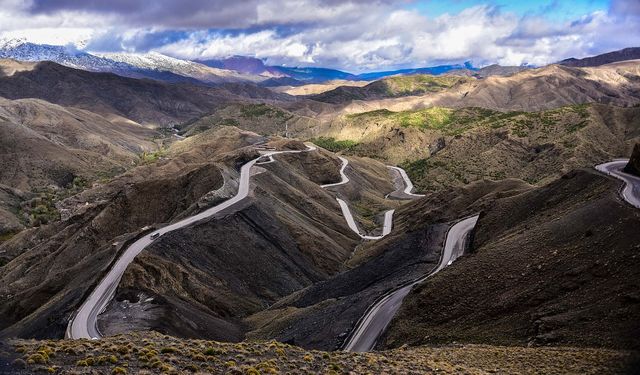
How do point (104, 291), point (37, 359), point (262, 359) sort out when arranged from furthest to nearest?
point (104, 291) < point (262, 359) < point (37, 359)

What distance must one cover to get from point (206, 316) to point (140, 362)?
2358 cm

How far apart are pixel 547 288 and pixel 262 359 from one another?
17.2 meters

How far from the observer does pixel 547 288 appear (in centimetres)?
3059

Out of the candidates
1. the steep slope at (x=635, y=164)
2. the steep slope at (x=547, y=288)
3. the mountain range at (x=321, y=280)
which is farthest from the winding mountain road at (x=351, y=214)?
the steep slope at (x=547, y=288)

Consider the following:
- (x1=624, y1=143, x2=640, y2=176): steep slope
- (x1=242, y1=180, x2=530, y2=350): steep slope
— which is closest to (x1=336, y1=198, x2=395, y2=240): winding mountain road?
(x1=242, y1=180, x2=530, y2=350): steep slope

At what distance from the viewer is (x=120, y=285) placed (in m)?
43.4

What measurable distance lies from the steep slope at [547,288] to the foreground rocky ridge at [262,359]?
8.39 feet

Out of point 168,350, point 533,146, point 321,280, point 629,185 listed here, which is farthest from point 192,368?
point 533,146

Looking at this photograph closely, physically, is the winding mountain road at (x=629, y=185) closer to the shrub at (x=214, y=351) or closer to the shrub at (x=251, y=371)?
the shrub at (x=251, y=371)

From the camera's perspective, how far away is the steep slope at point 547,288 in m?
25.8

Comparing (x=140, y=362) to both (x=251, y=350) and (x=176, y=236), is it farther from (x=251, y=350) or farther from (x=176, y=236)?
(x=176, y=236)

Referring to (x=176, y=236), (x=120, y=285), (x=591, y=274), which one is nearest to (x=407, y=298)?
(x=591, y=274)

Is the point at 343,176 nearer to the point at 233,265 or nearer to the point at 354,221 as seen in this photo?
the point at 354,221

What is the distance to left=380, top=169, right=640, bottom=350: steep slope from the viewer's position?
25830mm
